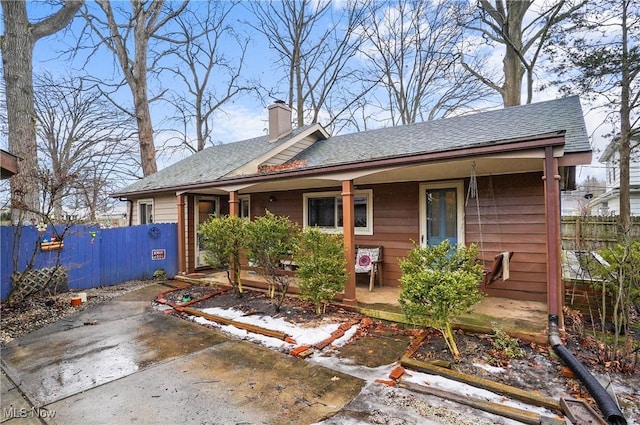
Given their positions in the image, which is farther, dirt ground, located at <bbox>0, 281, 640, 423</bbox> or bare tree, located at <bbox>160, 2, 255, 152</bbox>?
bare tree, located at <bbox>160, 2, 255, 152</bbox>

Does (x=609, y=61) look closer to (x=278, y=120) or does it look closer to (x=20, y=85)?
(x=278, y=120)

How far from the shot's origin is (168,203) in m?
9.05

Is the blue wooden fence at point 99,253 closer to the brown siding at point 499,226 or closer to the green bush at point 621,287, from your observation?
the brown siding at point 499,226

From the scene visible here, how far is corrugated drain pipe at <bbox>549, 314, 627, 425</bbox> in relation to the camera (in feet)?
7.20

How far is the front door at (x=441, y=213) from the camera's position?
5676 mm

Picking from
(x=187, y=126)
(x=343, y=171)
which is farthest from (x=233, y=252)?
(x=187, y=126)

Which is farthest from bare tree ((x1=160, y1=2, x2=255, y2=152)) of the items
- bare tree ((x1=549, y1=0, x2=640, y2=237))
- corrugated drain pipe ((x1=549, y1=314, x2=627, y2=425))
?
corrugated drain pipe ((x1=549, y1=314, x2=627, y2=425))

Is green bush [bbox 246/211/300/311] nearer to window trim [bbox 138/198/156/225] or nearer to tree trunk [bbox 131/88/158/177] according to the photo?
window trim [bbox 138/198/156/225]

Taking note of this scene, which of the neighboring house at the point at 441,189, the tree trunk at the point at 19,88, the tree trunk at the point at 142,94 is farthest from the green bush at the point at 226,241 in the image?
the tree trunk at the point at 142,94

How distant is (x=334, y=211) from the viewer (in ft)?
23.6

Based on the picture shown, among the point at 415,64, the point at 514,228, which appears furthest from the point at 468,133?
the point at 415,64

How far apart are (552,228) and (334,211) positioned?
4256 millimetres

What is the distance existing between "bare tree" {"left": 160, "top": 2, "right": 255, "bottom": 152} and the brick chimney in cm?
805

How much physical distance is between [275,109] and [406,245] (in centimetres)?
599
